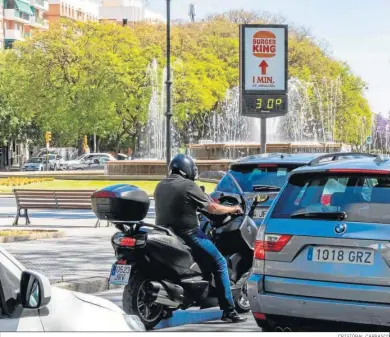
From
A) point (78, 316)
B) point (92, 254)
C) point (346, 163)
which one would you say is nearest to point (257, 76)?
point (92, 254)

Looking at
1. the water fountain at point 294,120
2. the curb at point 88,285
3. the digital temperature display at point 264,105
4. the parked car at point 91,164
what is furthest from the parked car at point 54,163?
the curb at point 88,285

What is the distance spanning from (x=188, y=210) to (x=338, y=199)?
6.12 feet

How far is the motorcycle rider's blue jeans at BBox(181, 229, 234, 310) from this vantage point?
9336 mm

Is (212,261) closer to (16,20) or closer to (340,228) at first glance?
(340,228)

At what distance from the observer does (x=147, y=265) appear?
905 cm

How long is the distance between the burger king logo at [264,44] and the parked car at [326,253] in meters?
24.6

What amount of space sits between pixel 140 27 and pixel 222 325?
75.0m

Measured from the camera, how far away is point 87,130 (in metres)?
74.6

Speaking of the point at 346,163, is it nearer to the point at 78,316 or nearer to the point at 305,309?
the point at 305,309

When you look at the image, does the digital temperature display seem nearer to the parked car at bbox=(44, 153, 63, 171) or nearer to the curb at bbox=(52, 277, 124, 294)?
the curb at bbox=(52, 277, 124, 294)

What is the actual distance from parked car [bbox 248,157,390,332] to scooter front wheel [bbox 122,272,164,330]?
4.57 feet

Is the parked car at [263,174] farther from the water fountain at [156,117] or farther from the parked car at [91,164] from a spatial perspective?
the parked car at [91,164]

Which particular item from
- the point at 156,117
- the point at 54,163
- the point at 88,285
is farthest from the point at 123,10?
the point at 88,285

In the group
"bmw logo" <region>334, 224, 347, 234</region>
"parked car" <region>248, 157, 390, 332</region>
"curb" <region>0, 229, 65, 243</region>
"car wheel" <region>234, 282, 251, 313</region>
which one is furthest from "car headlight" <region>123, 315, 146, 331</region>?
"curb" <region>0, 229, 65, 243</region>
